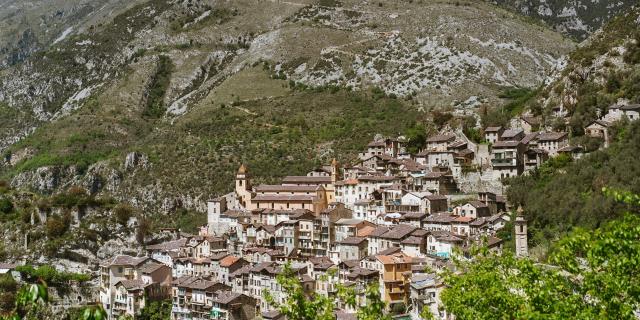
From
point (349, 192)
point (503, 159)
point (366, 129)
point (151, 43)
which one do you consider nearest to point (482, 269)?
point (503, 159)

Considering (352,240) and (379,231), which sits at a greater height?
(379,231)

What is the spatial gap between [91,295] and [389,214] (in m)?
29.8

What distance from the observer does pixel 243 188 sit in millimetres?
76688

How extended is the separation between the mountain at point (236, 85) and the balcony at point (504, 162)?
27.6 metres

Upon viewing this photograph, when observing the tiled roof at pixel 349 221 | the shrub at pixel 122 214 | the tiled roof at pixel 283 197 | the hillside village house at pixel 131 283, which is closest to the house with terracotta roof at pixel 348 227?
the tiled roof at pixel 349 221

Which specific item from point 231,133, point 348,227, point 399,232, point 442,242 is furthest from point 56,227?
point 442,242

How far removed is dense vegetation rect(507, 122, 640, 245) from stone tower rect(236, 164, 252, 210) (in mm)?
28015

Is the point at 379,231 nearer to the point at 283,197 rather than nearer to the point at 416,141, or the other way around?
the point at 283,197

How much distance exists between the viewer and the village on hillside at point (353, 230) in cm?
5516

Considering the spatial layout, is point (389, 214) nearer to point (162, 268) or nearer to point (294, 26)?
point (162, 268)

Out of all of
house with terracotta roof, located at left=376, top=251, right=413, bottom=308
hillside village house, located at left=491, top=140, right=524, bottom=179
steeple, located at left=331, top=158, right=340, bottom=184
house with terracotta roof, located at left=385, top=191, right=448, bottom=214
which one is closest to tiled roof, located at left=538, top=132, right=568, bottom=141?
hillside village house, located at left=491, top=140, right=524, bottom=179

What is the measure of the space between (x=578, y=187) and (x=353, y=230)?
63.7 ft

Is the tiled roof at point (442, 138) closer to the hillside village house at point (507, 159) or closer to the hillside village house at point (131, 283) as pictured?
the hillside village house at point (507, 159)

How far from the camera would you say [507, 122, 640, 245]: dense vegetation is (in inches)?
1955
